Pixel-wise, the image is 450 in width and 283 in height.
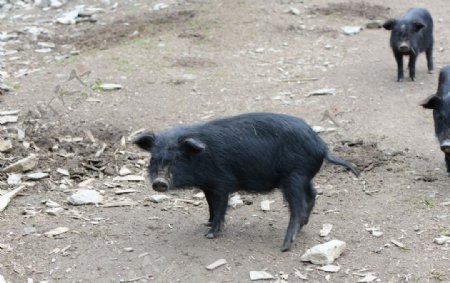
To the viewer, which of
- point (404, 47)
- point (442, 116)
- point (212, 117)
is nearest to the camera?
point (442, 116)

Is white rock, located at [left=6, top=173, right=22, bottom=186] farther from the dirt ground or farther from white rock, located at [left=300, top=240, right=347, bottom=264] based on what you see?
white rock, located at [left=300, top=240, right=347, bottom=264]

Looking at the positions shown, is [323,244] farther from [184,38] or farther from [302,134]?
[184,38]

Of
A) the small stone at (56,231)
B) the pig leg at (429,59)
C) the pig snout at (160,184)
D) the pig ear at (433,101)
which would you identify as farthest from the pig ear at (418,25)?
the small stone at (56,231)

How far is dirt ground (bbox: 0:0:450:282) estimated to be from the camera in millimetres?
5676

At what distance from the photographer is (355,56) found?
11.7 meters

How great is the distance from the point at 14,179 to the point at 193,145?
2.34m

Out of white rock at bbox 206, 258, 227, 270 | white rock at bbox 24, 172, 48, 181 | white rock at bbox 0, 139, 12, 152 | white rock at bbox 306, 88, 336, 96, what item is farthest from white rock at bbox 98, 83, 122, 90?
white rock at bbox 206, 258, 227, 270

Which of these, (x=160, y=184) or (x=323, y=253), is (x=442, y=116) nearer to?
(x=323, y=253)

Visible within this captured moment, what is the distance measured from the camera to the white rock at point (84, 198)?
6751 mm

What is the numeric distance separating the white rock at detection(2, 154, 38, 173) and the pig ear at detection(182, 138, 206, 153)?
233 centimetres

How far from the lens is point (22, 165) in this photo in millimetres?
7441

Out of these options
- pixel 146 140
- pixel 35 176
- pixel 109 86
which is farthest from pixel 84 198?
pixel 109 86

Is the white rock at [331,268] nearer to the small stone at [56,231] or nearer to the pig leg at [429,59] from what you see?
the small stone at [56,231]

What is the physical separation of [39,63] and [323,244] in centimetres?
727
